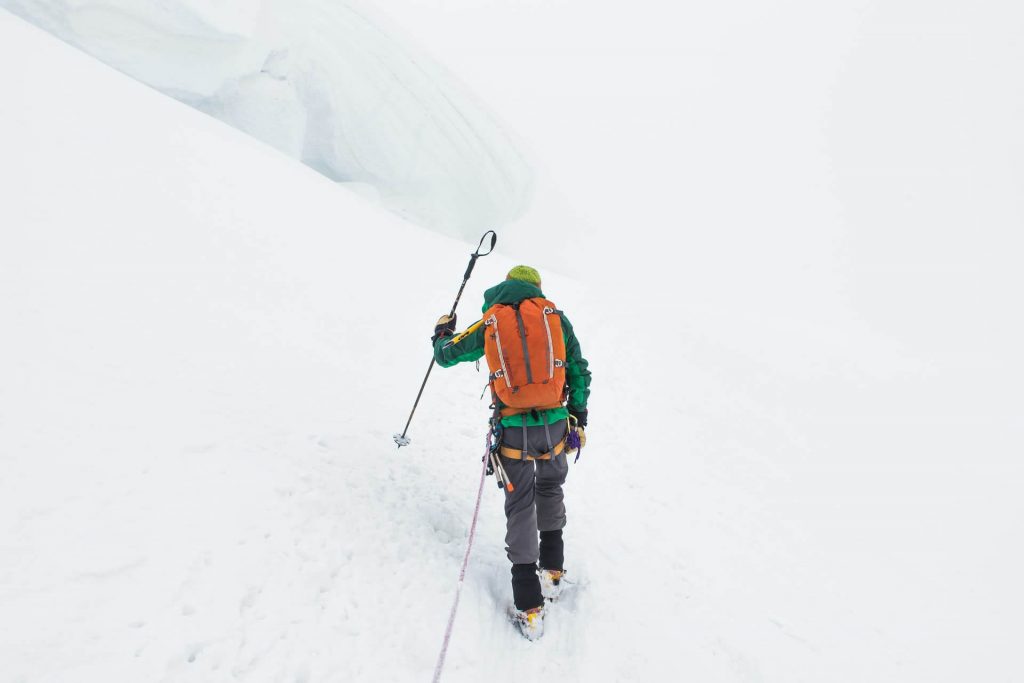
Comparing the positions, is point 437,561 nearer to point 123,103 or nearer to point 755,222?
point 123,103

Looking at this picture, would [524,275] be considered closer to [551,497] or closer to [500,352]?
[500,352]

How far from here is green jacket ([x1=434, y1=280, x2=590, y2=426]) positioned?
3324 millimetres

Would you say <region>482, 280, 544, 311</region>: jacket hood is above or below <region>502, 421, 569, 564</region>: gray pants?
above

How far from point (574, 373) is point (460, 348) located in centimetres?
79

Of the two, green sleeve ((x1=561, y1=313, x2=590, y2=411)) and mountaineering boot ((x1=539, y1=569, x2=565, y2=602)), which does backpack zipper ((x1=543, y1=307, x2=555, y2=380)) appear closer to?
green sleeve ((x1=561, y1=313, x2=590, y2=411))

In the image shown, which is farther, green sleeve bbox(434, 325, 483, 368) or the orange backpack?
green sleeve bbox(434, 325, 483, 368)

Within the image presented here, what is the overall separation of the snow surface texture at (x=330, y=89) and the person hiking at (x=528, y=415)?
13.9 meters

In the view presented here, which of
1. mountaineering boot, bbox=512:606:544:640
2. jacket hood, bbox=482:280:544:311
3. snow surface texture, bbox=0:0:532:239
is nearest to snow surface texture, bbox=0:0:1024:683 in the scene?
mountaineering boot, bbox=512:606:544:640

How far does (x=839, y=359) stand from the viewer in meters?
14.1

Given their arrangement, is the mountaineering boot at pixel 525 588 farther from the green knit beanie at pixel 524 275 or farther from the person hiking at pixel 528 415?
the green knit beanie at pixel 524 275

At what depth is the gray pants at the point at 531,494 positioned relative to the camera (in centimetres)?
328

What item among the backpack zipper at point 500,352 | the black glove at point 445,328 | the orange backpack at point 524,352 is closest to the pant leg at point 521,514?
the orange backpack at point 524,352

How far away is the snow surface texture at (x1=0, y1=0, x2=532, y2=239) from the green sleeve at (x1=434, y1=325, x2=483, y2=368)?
13.6 m

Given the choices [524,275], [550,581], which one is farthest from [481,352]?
[550,581]
